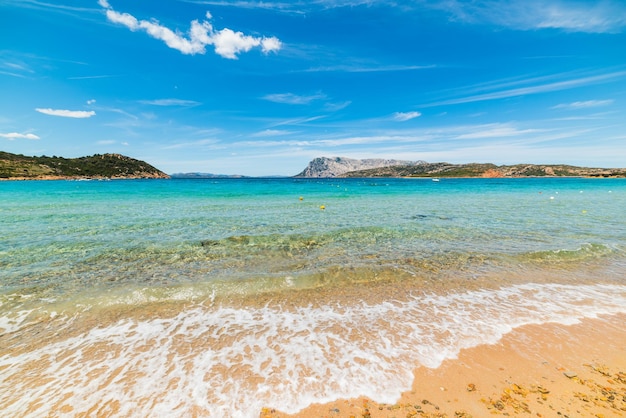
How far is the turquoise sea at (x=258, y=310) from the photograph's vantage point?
548cm

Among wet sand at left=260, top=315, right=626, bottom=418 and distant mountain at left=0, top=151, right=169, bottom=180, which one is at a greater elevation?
distant mountain at left=0, top=151, right=169, bottom=180

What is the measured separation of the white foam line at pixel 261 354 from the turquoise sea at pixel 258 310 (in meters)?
0.03

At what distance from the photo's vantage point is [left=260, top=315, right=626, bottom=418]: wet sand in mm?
4867

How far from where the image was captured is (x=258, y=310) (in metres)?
8.82

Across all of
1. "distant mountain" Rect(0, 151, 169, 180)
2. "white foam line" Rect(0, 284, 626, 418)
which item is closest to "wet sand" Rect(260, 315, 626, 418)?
"white foam line" Rect(0, 284, 626, 418)

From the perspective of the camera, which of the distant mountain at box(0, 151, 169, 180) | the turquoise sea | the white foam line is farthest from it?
the distant mountain at box(0, 151, 169, 180)

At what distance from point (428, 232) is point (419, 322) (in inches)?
519

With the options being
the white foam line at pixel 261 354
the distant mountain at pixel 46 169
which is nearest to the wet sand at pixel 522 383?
the white foam line at pixel 261 354

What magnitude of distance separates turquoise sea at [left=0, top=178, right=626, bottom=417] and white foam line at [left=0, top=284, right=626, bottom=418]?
34 millimetres

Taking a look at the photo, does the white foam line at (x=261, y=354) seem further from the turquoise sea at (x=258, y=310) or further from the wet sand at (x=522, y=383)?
the wet sand at (x=522, y=383)

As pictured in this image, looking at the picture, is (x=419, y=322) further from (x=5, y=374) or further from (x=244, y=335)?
(x=5, y=374)

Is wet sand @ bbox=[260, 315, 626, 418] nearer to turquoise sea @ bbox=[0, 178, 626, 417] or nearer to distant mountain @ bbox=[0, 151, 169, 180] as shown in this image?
turquoise sea @ bbox=[0, 178, 626, 417]

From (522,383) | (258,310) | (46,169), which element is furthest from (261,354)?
(46,169)

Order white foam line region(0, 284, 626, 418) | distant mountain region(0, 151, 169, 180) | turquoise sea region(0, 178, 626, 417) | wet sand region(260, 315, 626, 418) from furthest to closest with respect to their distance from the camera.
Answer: distant mountain region(0, 151, 169, 180), turquoise sea region(0, 178, 626, 417), white foam line region(0, 284, 626, 418), wet sand region(260, 315, 626, 418)
